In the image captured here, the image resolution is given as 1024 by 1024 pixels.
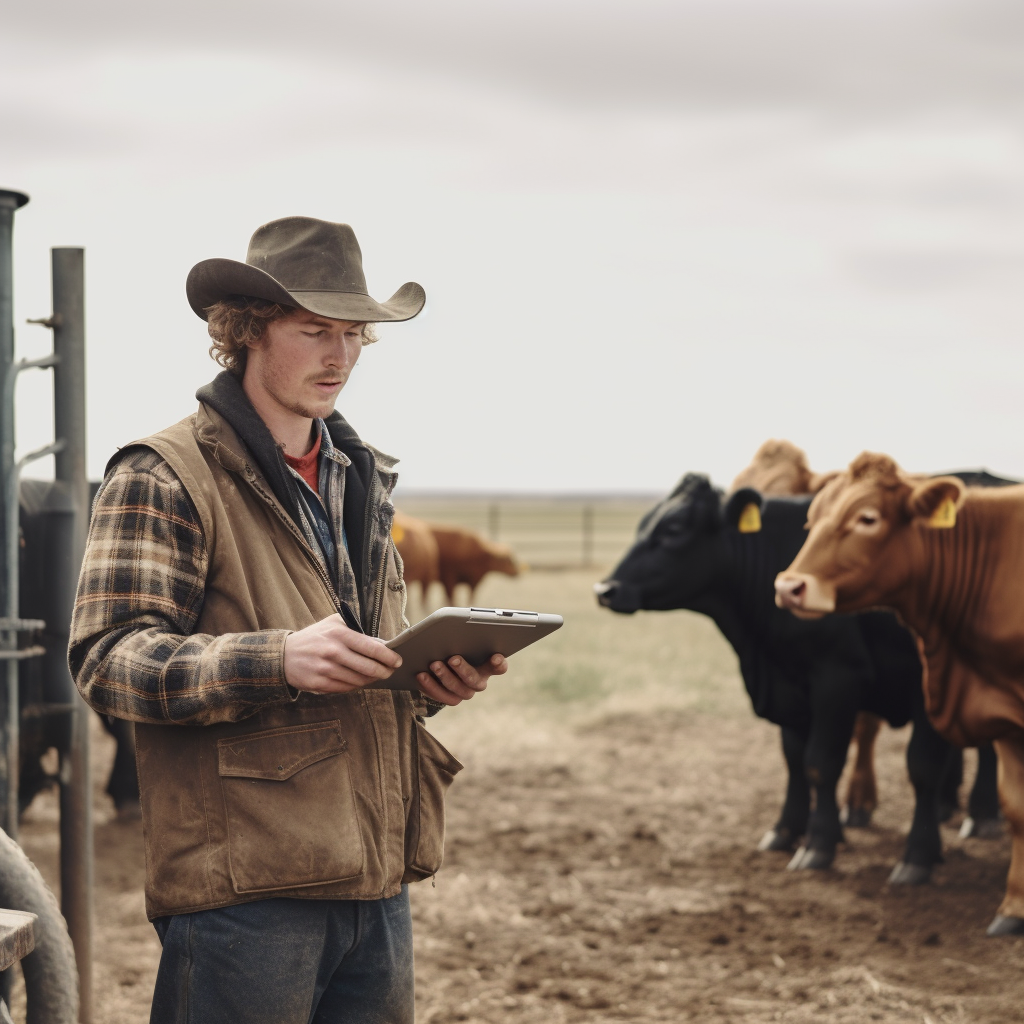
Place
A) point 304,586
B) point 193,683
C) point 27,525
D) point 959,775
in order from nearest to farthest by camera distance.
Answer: point 193,683
point 304,586
point 27,525
point 959,775

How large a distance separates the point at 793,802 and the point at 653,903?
1186mm

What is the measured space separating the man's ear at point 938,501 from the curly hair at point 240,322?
10.6 ft

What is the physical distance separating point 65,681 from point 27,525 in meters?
1.26

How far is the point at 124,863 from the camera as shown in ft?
19.0

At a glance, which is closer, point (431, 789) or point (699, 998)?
point (431, 789)

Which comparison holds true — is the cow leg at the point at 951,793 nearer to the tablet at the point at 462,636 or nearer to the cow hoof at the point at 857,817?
the cow hoof at the point at 857,817

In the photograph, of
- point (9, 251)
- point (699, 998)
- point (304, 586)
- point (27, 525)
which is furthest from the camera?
point (27, 525)

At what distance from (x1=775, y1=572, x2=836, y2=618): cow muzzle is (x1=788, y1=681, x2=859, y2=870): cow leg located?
40.2 inches

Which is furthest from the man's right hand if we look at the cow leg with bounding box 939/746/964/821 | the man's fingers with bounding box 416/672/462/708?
the cow leg with bounding box 939/746/964/821

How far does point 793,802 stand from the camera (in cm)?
620

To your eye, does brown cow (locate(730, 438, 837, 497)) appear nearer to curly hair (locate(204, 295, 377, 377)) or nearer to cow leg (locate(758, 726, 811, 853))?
cow leg (locate(758, 726, 811, 853))

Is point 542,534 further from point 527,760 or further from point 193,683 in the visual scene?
point 193,683

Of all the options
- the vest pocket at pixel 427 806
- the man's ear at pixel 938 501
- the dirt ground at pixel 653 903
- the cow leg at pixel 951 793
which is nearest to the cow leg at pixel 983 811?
the dirt ground at pixel 653 903

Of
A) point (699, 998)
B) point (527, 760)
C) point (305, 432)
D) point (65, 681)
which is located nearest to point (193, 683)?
point (305, 432)
